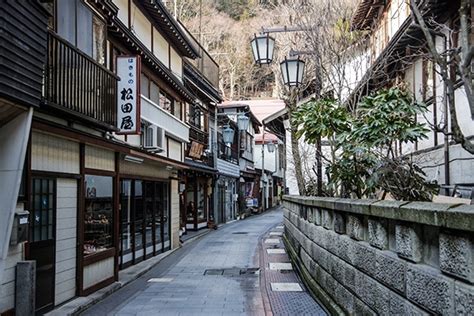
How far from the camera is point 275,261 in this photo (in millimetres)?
15852

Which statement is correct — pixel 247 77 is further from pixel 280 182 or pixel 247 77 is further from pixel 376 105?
pixel 376 105

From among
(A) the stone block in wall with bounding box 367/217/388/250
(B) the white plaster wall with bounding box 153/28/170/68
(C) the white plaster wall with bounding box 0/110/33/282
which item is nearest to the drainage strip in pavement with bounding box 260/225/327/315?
(A) the stone block in wall with bounding box 367/217/388/250

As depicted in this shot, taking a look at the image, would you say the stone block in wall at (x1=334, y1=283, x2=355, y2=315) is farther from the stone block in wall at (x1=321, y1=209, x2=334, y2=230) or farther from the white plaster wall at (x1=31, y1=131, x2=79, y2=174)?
the white plaster wall at (x1=31, y1=131, x2=79, y2=174)

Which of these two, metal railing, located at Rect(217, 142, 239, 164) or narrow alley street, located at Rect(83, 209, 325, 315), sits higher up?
metal railing, located at Rect(217, 142, 239, 164)

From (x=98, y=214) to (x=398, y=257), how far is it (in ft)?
28.3

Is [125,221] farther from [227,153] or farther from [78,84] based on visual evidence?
[227,153]

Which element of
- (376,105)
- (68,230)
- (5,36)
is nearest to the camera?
(5,36)

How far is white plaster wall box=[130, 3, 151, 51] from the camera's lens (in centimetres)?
1564

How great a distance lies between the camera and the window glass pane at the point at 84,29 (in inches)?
393

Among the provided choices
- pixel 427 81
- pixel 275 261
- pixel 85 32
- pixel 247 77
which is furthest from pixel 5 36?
pixel 247 77

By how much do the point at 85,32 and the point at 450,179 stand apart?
8.22 meters

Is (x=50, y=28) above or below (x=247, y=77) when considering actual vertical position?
below

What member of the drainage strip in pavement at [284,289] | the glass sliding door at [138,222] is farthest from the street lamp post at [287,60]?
the glass sliding door at [138,222]

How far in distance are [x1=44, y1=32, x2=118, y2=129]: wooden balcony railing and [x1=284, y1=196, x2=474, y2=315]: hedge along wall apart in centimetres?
493
